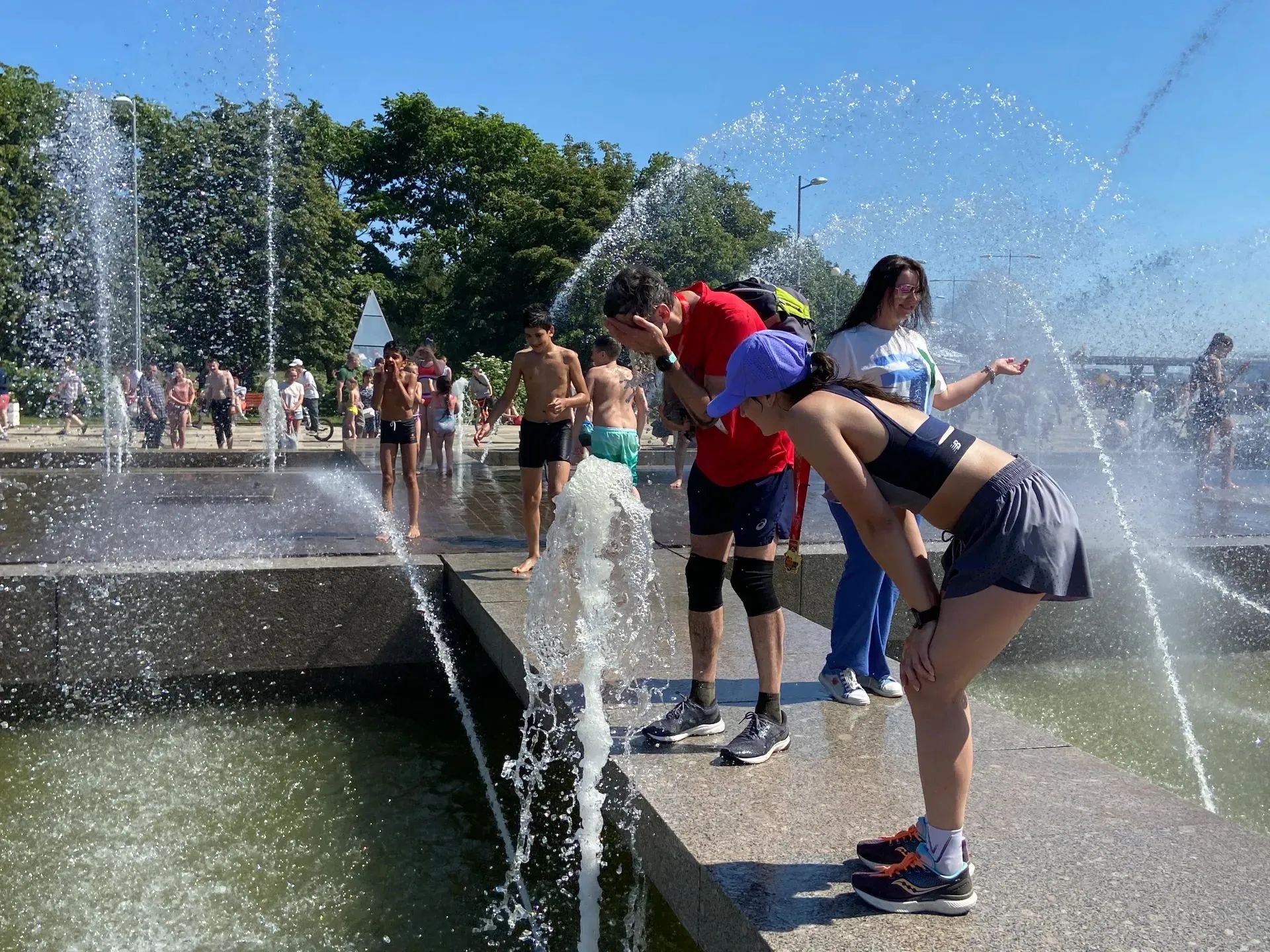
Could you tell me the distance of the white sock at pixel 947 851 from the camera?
2508 mm

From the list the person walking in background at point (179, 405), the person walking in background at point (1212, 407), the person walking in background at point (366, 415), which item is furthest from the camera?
the person walking in background at point (366, 415)

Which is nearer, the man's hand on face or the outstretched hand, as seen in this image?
the man's hand on face

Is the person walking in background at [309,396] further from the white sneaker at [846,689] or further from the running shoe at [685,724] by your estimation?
the running shoe at [685,724]

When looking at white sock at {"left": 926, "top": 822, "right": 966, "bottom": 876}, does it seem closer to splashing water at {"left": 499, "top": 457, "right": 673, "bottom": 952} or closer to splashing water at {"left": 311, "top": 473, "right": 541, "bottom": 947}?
splashing water at {"left": 499, "top": 457, "right": 673, "bottom": 952}

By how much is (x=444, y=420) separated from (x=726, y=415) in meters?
10.4

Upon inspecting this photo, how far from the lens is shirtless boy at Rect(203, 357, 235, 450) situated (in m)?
18.1

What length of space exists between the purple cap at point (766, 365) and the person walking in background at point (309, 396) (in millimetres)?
21466

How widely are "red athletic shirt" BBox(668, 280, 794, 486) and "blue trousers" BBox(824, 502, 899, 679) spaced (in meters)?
0.73

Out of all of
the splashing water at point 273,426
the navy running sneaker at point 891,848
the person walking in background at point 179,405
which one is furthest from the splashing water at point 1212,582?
the person walking in background at point 179,405

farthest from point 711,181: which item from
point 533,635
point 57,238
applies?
point 533,635

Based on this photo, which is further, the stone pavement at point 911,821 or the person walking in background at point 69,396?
the person walking in background at point 69,396

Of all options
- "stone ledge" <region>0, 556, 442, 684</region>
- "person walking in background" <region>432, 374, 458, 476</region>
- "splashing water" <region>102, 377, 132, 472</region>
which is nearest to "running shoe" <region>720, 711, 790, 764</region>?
"stone ledge" <region>0, 556, 442, 684</region>

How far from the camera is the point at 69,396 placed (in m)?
21.8

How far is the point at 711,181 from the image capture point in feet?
86.8
